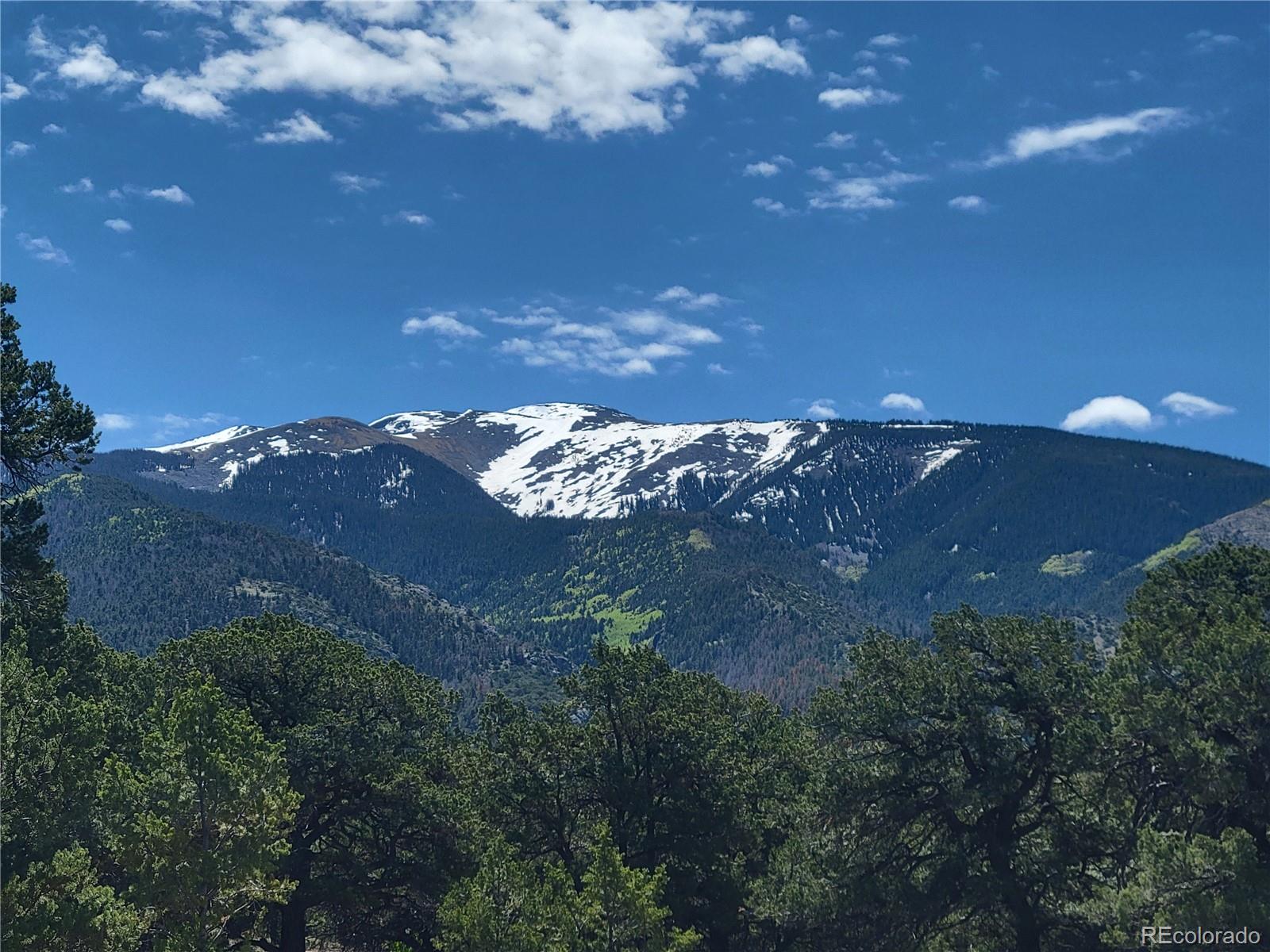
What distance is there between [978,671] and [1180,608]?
25.8 feet

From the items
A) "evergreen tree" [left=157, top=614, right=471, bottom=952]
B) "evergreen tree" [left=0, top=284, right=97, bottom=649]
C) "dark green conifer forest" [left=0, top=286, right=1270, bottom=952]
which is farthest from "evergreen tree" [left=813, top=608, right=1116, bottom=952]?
"evergreen tree" [left=0, top=284, right=97, bottom=649]

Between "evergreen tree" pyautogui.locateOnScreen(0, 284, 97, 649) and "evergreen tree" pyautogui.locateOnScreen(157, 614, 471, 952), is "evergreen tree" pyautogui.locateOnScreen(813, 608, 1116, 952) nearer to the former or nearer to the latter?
"evergreen tree" pyautogui.locateOnScreen(157, 614, 471, 952)

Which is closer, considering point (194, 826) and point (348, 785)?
point (194, 826)

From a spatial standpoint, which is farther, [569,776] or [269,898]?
[569,776]

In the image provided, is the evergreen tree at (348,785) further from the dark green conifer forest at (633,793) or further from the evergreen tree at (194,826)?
the evergreen tree at (194,826)

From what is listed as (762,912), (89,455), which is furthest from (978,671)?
(89,455)

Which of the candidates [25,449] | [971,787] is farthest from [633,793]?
[25,449]

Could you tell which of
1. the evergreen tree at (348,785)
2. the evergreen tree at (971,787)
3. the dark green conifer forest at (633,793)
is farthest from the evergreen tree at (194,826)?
the evergreen tree at (971,787)

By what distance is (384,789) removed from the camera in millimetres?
44531

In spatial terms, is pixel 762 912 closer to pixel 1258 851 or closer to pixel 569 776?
pixel 569 776

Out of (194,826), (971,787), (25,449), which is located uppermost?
(25,449)

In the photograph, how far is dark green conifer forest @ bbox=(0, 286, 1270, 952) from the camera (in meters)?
31.2

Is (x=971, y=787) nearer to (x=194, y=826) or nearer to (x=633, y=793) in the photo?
(x=633, y=793)

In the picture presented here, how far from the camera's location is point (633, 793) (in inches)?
1751
